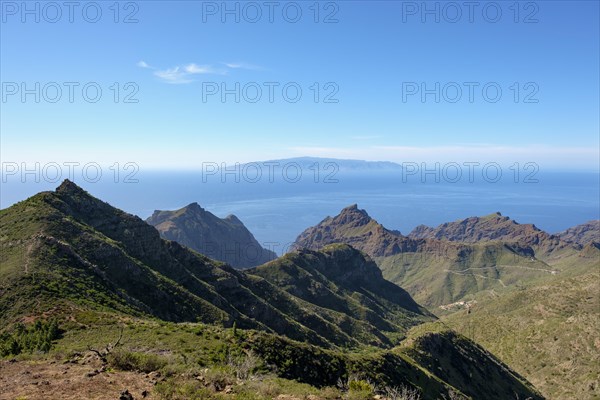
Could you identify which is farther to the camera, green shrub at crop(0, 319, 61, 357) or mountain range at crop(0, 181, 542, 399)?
mountain range at crop(0, 181, 542, 399)

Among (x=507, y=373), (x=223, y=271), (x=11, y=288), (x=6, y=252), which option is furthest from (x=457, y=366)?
(x=6, y=252)

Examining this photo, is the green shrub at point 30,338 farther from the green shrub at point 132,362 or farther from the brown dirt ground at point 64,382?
the green shrub at point 132,362

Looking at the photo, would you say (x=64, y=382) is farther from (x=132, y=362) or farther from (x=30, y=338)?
(x=30, y=338)

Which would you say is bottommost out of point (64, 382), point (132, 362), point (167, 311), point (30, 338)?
point (167, 311)

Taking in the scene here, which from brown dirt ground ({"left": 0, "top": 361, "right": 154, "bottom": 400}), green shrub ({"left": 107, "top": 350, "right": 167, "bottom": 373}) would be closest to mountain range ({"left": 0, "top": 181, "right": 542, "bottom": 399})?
green shrub ({"left": 107, "top": 350, "right": 167, "bottom": 373})

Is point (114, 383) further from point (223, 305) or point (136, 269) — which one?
point (223, 305)

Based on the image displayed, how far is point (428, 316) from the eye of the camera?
15512 cm

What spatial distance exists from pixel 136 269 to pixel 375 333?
6516 cm

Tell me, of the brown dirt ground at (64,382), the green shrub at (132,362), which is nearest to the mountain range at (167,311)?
the green shrub at (132,362)

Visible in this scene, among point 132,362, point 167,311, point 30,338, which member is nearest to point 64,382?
point 132,362

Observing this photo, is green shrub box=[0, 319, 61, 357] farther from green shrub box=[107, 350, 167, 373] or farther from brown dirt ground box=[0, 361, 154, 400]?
green shrub box=[107, 350, 167, 373]

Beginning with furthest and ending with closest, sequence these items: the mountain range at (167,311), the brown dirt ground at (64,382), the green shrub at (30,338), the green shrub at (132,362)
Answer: the mountain range at (167,311) → the green shrub at (30,338) → the green shrub at (132,362) → the brown dirt ground at (64,382)

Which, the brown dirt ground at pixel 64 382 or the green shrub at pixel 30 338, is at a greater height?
the brown dirt ground at pixel 64 382

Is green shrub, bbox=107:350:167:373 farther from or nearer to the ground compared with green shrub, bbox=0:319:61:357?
farther from the ground
